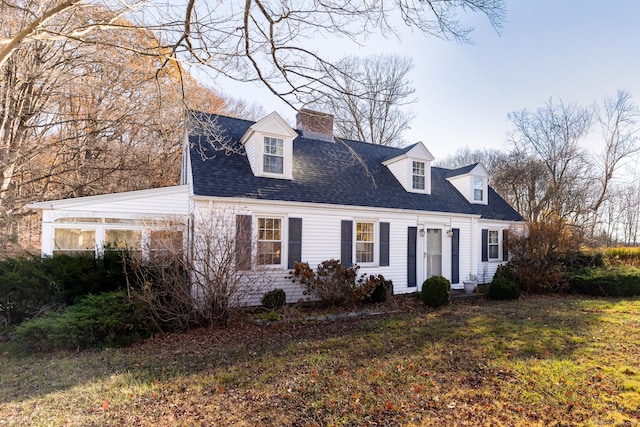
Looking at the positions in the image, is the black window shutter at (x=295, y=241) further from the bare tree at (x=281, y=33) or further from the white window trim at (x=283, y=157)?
the bare tree at (x=281, y=33)

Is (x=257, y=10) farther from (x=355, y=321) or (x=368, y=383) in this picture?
(x=355, y=321)

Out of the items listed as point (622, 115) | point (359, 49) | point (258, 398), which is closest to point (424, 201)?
point (359, 49)

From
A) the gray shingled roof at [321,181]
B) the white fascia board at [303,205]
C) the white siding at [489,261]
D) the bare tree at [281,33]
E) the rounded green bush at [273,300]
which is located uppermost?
the bare tree at [281,33]

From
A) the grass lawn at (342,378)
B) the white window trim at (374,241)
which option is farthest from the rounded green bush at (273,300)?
A: the white window trim at (374,241)

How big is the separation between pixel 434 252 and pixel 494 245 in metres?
4.31

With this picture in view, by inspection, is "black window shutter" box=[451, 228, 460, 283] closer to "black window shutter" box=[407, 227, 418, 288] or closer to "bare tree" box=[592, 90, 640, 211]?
"black window shutter" box=[407, 227, 418, 288]

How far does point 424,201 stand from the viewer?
12.2m

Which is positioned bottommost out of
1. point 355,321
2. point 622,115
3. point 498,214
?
point 355,321

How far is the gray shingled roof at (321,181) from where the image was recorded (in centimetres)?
910

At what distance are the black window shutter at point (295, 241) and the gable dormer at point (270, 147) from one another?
1595mm

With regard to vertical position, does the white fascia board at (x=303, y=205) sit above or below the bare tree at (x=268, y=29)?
below

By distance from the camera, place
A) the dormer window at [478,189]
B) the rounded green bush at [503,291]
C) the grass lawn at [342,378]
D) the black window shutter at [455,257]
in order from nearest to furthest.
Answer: the grass lawn at [342,378]
the rounded green bush at [503,291]
the black window shutter at [455,257]
the dormer window at [478,189]

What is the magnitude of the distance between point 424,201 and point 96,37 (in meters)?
11.4

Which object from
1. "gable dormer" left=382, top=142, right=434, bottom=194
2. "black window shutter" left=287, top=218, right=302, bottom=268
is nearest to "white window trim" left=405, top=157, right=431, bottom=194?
"gable dormer" left=382, top=142, right=434, bottom=194
